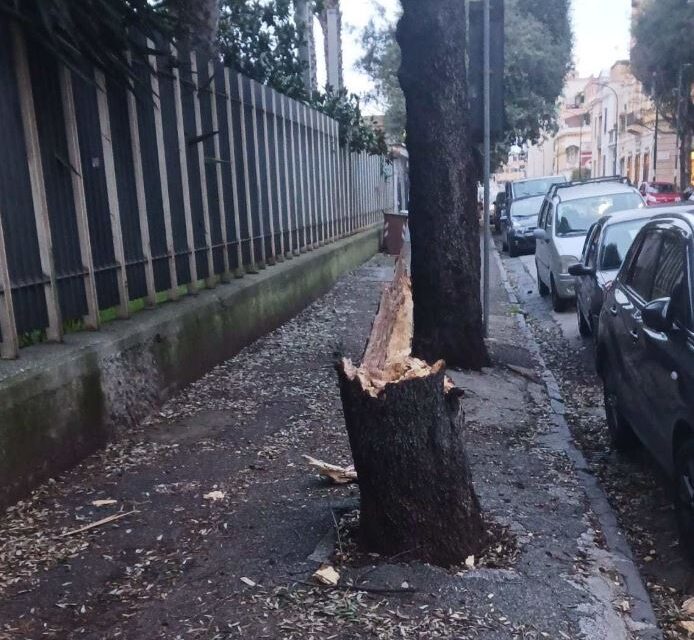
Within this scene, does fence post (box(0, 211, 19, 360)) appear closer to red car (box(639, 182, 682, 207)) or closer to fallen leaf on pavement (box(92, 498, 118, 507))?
fallen leaf on pavement (box(92, 498, 118, 507))

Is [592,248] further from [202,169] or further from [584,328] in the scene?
[202,169]

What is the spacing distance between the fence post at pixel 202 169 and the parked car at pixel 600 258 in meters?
4.01

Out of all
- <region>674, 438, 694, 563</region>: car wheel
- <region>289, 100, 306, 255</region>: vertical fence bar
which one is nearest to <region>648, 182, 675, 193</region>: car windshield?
<region>289, 100, 306, 255</region>: vertical fence bar

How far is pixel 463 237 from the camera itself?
283 inches

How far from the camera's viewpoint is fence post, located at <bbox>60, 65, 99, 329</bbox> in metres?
5.34

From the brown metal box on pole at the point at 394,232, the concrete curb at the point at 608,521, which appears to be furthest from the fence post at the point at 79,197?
the brown metal box on pole at the point at 394,232

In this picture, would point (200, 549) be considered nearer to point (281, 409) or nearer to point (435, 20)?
point (281, 409)

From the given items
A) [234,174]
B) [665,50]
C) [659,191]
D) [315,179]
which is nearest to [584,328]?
[234,174]

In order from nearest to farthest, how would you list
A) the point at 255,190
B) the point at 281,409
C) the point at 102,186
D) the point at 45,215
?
the point at 45,215 < the point at 102,186 < the point at 281,409 < the point at 255,190

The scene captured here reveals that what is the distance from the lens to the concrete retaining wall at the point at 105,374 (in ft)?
14.4

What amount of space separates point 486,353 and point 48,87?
15.1ft

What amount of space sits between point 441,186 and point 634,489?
128 inches

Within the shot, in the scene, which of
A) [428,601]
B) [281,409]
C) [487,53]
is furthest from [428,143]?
[428,601]

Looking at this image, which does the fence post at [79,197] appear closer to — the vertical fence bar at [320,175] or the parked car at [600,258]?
→ the parked car at [600,258]
